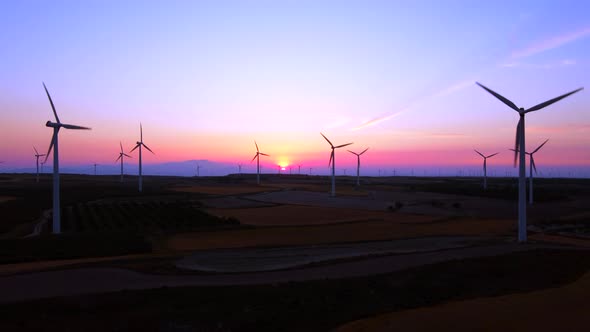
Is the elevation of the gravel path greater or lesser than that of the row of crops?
greater

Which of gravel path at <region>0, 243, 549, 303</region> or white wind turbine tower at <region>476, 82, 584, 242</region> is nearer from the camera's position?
gravel path at <region>0, 243, 549, 303</region>

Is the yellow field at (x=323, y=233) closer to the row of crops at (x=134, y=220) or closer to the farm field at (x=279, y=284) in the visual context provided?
the farm field at (x=279, y=284)

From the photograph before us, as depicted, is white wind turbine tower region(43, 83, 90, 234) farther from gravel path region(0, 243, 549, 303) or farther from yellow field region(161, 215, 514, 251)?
gravel path region(0, 243, 549, 303)

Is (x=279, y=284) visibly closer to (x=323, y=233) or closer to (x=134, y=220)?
(x=323, y=233)

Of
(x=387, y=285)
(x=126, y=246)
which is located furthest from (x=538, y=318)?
(x=126, y=246)

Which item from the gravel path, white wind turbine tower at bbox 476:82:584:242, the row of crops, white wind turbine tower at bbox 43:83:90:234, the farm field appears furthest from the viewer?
the row of crops

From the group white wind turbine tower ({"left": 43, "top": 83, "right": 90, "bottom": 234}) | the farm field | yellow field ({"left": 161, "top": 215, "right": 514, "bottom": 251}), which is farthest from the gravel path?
white wind turbine tower ({"left": 43, "top": 83, "right": 90, "bottom": 234})

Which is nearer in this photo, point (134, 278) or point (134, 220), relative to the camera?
point (134, 278)

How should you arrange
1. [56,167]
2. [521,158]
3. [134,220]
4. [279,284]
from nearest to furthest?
1. [279,284]
2. [521,158]
3. [56,167]
4. [134,220]

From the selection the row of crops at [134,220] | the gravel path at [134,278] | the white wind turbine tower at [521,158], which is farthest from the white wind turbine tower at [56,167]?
the white wind turbine tower at [521,158]

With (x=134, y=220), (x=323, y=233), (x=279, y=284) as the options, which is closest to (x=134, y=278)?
(x=279, y=284)

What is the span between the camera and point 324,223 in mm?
53688

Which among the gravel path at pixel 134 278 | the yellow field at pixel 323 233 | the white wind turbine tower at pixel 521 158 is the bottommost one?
the yellow field at pixel 323 233

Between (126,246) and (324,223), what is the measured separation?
27.0 meters
